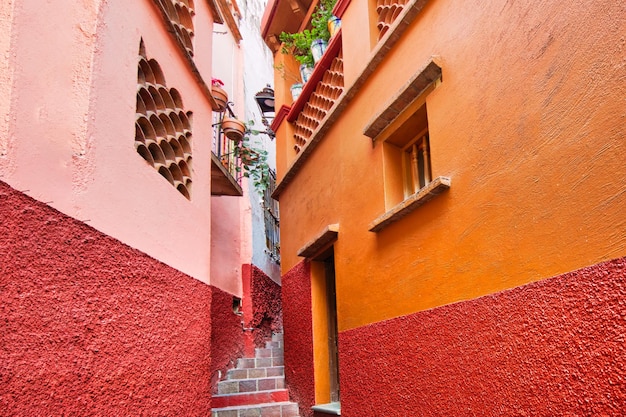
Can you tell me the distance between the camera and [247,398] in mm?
6367

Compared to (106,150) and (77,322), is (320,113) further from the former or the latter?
(77,322)

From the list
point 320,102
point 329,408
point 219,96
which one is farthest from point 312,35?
point 329,408

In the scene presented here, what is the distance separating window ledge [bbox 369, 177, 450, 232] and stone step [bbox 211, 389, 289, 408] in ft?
10.6

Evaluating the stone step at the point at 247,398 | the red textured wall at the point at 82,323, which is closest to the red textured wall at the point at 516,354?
the red textured wall at the point at 82,323

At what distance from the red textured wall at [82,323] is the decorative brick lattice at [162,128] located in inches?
34.2

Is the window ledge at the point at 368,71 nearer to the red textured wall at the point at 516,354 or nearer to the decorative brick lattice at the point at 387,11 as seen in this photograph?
the decorative brick lattice at the point at 387,11

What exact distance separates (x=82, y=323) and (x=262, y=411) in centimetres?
397

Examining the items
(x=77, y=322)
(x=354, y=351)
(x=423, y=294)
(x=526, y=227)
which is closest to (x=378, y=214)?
(x=423, y=294)

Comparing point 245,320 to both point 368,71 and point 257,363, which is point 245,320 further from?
point 368,71

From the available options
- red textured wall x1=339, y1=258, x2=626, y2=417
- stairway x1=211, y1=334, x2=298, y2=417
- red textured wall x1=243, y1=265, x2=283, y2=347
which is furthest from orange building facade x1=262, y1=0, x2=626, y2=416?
red textured wall x1=243, y1=265, x2=283, y2=347

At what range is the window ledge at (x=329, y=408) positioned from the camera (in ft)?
16.5

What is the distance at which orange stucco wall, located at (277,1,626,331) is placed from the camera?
85.8 inches

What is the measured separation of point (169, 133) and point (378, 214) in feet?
6.08

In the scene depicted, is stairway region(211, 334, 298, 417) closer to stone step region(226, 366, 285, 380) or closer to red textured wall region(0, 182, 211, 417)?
stone step region(226, 366, 285, 380)
